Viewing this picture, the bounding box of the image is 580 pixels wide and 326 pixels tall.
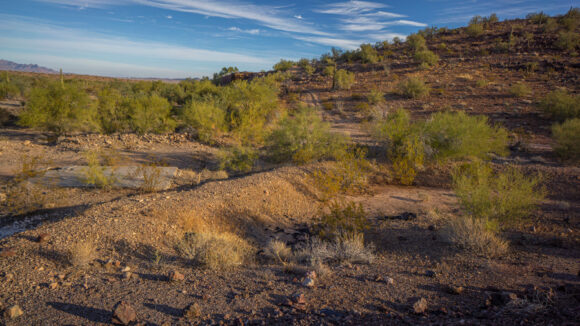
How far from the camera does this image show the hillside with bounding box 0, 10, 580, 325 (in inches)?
132

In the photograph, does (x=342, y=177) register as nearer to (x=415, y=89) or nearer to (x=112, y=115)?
(x=112, y=115)

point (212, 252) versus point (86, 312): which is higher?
point (212, 252)

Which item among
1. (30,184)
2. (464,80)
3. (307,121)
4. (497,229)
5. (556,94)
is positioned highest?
(464,80)

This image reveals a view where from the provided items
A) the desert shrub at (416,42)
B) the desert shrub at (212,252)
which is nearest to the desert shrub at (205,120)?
the desert shrub at (212,252)

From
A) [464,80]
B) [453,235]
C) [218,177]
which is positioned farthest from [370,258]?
[464,80]

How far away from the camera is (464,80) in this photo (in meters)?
25.5

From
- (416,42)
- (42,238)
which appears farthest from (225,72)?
(42,238)

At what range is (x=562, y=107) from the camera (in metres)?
15.9

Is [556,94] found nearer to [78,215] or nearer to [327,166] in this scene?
[327,166]

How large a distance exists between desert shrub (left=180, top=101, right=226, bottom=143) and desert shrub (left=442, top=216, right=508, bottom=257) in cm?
1170

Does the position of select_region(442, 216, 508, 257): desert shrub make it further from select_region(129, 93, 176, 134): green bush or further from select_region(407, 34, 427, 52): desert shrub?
select_region(407, 34, 427, 52): desert shrub

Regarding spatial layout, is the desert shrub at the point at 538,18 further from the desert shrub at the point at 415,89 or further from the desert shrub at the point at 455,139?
the desert shrub at the point at 455,139

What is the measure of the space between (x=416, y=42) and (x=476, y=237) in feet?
134

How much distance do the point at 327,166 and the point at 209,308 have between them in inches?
278
